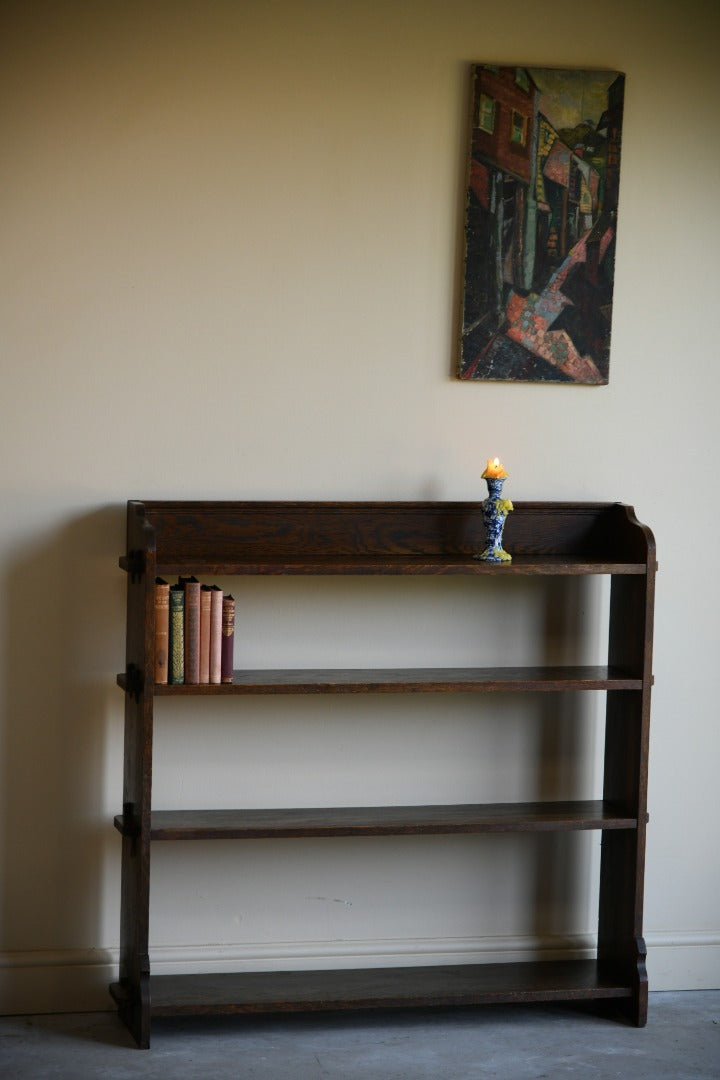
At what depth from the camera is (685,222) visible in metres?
3.71

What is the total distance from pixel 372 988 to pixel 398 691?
32.5 inches

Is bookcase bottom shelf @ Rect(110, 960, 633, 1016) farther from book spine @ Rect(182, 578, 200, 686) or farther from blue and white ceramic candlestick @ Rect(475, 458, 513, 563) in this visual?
blue and white ceramic candlestick @ Rect(475, 458, 513, 563)

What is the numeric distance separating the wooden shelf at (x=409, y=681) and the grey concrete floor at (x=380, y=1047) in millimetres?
910

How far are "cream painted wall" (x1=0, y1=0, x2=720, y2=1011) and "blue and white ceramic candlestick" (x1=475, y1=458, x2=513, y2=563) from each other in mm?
237

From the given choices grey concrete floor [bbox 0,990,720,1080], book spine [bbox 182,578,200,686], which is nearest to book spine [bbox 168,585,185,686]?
book spine [bbox 182,578,200,686]

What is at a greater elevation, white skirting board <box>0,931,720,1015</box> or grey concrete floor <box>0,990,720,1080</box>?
white skirting board <box>0,931,720,1015</box>

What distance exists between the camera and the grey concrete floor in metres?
3.15

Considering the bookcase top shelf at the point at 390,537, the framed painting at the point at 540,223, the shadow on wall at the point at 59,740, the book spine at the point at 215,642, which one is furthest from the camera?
the framed painting at the point at 540,223

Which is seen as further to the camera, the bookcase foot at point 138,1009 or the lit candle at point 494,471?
the lit candle at point 494,471

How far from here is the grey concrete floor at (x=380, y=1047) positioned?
10.3 ft

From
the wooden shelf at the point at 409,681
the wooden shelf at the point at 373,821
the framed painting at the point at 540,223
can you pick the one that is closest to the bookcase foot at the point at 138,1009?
the wooden shelf at the point at 373,821

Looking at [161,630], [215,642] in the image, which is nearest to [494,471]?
[215,642]

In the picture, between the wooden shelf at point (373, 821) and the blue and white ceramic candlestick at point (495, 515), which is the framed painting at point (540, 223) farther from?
the wooden shelf at point (373, 821)

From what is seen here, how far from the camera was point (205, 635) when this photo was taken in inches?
128
